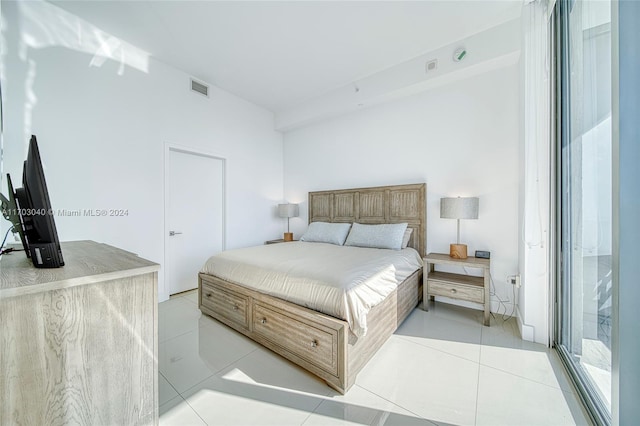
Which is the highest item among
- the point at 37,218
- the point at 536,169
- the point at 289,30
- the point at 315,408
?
the point at 289,30

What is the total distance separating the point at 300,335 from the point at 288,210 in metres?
2.88

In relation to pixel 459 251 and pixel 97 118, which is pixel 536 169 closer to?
pixel 459 251

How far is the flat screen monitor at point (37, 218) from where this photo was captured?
3.03ft

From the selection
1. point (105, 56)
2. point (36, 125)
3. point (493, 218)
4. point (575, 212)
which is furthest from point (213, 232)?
point (575, 212)

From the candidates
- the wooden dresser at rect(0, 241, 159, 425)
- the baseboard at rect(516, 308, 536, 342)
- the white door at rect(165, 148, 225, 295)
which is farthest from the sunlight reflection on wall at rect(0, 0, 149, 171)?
the baseboard at rect(516, 308, 536, 342)

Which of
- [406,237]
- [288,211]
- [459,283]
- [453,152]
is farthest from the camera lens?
[288,211]

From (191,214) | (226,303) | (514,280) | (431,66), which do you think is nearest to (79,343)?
(226,303)

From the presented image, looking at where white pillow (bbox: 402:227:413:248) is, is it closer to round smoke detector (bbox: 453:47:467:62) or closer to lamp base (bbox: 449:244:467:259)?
lamp base (bbox: 449:244:467:259)

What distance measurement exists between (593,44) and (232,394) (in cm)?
309

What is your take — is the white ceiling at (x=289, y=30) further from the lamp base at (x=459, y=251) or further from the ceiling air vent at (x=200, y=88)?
the lamp base at (x=459, y=251)

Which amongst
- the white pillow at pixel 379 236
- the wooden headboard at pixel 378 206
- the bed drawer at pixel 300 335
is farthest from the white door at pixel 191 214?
the white pillow at pixel 379 236

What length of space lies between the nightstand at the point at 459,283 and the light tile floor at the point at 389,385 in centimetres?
33

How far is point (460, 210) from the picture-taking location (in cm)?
269

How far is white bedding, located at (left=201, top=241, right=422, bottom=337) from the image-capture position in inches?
65.1
